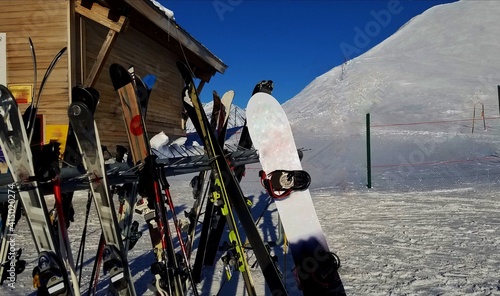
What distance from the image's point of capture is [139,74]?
11.7 m

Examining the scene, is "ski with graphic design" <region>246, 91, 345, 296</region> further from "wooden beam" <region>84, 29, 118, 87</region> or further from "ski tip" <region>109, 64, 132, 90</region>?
"wooden beam" <region>84, 29, 118, 87</region>

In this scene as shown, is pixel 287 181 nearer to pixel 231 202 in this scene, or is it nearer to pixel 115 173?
pixel 231 202

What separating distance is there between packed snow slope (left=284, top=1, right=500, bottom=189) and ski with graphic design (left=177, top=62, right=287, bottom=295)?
9.04m

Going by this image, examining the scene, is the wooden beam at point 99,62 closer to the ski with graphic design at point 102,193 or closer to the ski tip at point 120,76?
the ski tip at point 120,76

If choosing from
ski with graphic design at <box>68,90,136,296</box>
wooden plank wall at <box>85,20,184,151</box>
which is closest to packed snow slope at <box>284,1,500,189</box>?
wooden plank wall at <box>85,20,184,151</box>

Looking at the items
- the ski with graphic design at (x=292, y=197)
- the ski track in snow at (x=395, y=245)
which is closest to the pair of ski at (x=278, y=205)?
the ski with graphic design at (x=292, y=197)

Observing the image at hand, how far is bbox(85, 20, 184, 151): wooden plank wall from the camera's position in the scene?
387 inches

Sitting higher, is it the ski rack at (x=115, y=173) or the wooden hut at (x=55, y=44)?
the wooden hut at (x=55, y=44)

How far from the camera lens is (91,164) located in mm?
2490

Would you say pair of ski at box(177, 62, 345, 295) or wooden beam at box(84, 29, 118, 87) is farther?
wooden beam at box(84, 29, 118, 87)

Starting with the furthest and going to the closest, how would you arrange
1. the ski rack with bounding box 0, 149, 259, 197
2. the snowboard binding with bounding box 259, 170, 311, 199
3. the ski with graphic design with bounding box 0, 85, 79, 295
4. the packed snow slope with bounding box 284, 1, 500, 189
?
the packed snow slope with bounding box 284, 1, 500, 189, the snowboard binding with bounding box 259, 170, 311, 199, the ski rack with bounding box 0, 149, 259, 197, the ski with graphic design with bounding box 0, 85, 79, 295

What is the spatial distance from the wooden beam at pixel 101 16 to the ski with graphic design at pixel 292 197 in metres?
6.56

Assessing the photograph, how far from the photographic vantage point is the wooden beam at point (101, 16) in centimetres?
884

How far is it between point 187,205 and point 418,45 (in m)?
42.7
